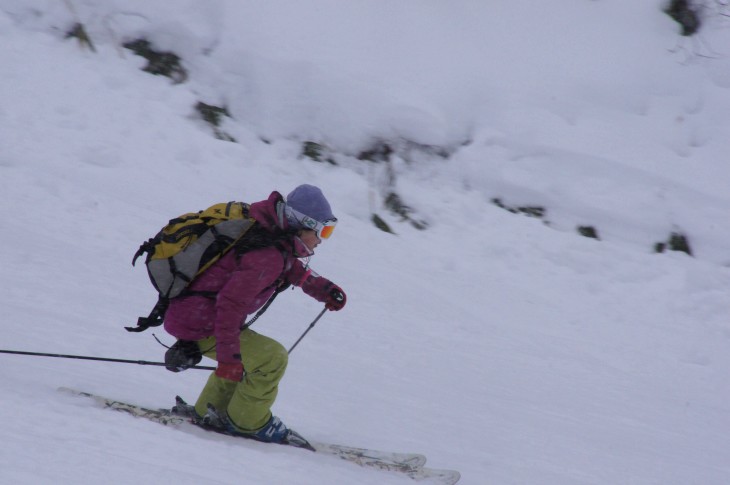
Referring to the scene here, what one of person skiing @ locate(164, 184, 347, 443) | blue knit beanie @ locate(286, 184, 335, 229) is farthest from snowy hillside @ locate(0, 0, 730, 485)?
blue knit beanie @ locate(286, 184, 335, 229)

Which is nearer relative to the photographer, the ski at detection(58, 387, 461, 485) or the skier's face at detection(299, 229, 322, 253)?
the skier's face at detection(299, 229, 322, 253)

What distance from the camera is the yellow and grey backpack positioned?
3.69 metres

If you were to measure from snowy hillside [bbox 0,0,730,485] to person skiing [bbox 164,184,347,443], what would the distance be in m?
0.29

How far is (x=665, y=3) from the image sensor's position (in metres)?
12.6

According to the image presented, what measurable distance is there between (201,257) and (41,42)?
27.8 ft

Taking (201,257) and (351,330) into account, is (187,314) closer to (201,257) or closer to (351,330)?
(201,257)

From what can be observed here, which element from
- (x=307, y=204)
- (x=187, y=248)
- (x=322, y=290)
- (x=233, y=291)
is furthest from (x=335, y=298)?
(x=187, y=248)

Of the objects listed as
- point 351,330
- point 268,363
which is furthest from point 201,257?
point 351,330

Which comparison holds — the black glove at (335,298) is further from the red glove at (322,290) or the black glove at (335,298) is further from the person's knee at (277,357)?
the person's knee at (277,357)

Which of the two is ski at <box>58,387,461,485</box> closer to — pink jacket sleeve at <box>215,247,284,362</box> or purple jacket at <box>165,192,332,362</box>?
purple jacket at <box>165,192,332,362</box>

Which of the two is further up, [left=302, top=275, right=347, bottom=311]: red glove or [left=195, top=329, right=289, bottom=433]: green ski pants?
[left=302, top=275, right=347, bottom=311]: red glove

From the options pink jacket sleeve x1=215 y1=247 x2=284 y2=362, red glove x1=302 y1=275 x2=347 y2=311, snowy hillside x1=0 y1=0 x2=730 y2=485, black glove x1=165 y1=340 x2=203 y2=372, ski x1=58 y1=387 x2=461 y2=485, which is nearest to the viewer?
pink jacket sleeve x1=215 y1=247 x2=284 y2=362

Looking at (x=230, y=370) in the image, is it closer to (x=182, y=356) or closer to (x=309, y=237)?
(x=182, y=356)

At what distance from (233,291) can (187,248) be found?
0.35 m
